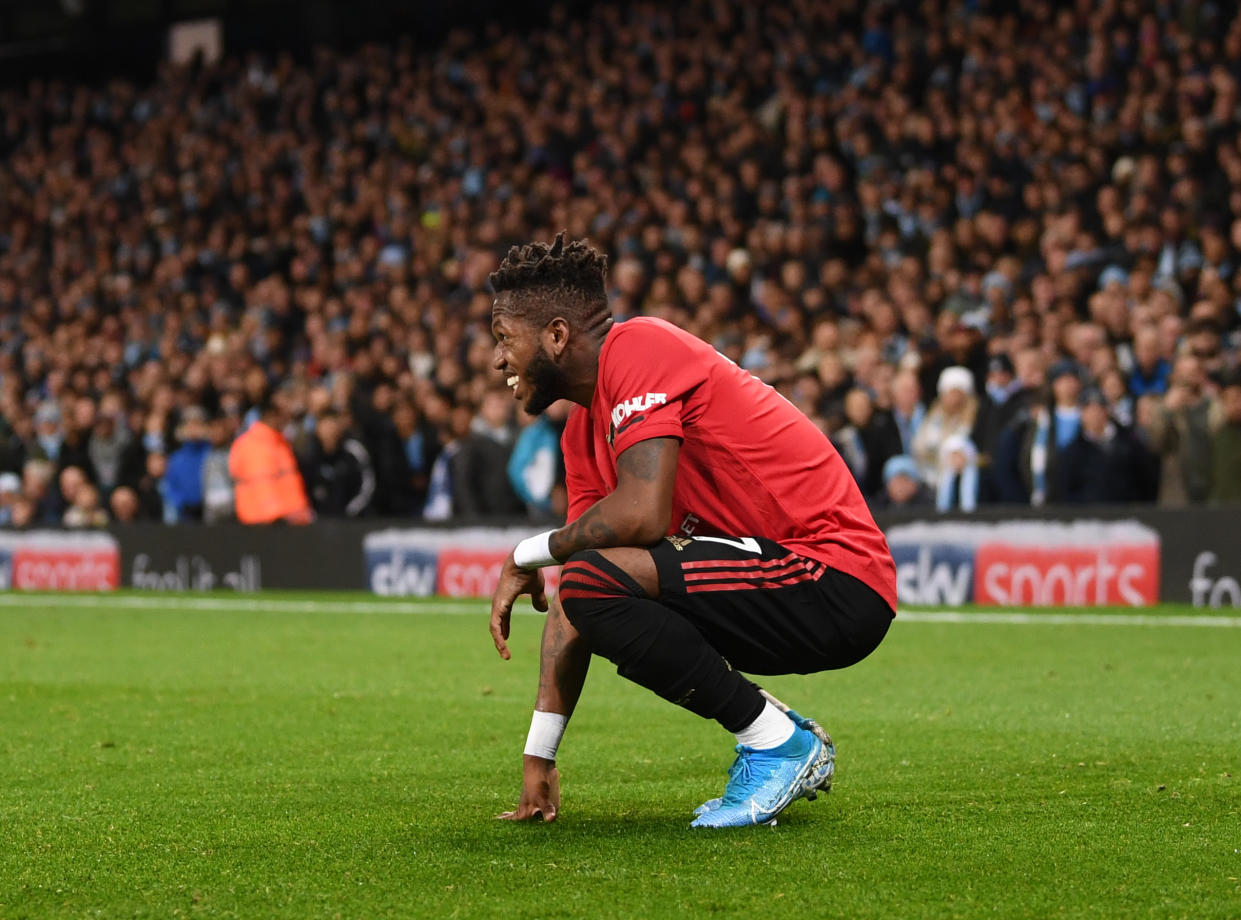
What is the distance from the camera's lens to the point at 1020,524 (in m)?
13.8

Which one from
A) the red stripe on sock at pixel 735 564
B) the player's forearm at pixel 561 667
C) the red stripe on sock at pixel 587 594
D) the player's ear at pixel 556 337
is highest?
the player's ear at pixel 556 337

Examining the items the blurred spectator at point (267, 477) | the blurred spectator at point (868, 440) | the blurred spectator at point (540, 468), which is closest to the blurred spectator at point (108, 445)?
the blurred spectator at point (267, 477)

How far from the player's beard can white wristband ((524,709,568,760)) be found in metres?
0.93

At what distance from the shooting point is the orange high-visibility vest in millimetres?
17750

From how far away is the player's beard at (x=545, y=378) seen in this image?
16.1 ft

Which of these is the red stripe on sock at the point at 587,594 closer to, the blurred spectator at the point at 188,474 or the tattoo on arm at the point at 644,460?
the tattoo on arm at the point at 644,460

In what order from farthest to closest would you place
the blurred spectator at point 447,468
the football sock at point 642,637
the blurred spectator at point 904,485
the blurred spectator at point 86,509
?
the blurred spectator at point 86,509 → the blurred spectator at point 447,468 → the blurred spectator at point 904,485 → the football sock at point 642,637

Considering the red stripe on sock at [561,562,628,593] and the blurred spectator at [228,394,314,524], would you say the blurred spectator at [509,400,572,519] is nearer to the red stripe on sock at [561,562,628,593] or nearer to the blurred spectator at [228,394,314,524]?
the blurred spectator at [228,394,314,524]

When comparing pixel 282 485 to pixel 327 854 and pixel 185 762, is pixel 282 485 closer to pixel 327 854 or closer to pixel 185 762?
pixel 185 762

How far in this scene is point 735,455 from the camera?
16.0 ft

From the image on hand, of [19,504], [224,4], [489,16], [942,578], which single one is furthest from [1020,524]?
[224,4]

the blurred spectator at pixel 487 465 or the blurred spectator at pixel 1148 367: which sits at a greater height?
the blurred spectator at pixel 1148 367

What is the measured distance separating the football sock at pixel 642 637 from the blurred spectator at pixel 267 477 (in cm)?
1335

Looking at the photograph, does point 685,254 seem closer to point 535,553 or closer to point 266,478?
point 266,478
